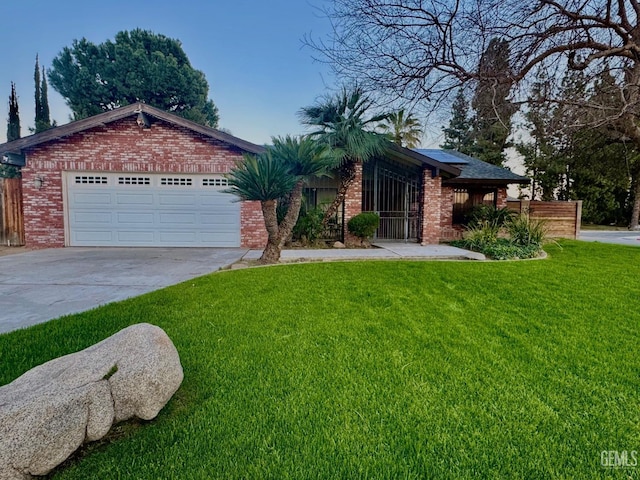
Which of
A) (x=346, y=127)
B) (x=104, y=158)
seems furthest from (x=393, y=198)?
(x=104, y=158)

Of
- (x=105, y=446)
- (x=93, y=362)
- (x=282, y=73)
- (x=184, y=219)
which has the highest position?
(x=282, y=73)

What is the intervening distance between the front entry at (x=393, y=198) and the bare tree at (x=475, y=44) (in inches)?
160

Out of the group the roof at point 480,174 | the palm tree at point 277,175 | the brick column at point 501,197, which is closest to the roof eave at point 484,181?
the roof at point 480,174

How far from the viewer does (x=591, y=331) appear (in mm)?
3674

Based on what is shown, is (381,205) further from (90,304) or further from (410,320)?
(90,304)

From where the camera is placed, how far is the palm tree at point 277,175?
23.5 feet

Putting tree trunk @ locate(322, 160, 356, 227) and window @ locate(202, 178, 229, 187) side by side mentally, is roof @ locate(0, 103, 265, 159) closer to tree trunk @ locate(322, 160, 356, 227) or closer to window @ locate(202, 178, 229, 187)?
window @ locate(202, 178, 229, 187)

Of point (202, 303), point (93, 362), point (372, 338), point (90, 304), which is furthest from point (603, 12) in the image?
point (90, 304)

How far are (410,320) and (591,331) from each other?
1982mm

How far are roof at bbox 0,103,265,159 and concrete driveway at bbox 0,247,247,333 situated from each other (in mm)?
3109

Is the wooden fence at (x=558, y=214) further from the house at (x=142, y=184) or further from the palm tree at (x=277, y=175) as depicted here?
the palm tree at (x=277, y=175)

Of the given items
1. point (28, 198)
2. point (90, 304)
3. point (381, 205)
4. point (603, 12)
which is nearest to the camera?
point (90, 304)

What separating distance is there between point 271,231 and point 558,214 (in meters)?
13.5

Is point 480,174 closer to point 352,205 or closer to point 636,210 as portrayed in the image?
point 352,205
